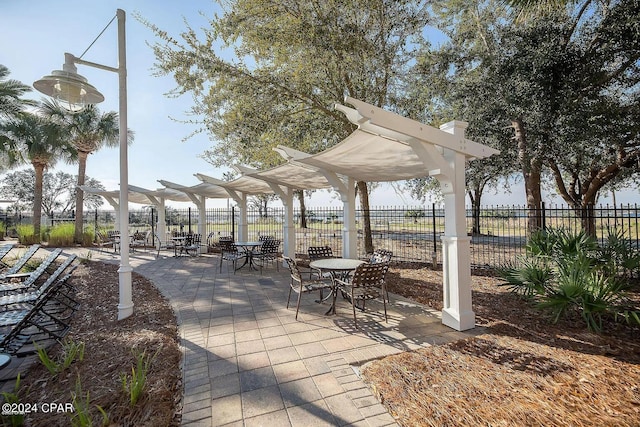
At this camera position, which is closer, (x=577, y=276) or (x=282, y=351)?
(x=282, y=351)

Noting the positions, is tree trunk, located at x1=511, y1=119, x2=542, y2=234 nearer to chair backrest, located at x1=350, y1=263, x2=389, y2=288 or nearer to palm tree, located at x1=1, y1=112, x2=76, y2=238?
chair backrest, located at x1=350, y1=263, x2=389, y2=288

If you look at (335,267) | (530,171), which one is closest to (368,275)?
(335,267)

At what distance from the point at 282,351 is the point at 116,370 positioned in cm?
169

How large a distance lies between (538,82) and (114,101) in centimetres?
888

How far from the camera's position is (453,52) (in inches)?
353

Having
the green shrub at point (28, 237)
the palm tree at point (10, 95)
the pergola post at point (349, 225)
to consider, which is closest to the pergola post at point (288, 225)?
the pergola post at point (349, 225)

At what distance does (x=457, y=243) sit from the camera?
407 cm

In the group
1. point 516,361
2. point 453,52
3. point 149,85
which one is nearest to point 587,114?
point 453,52

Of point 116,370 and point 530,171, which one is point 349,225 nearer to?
point 116,370

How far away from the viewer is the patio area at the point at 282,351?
94.3 inches

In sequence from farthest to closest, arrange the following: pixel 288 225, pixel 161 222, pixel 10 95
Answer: pixel 161 222, pixel 10 95, pixel 288 225

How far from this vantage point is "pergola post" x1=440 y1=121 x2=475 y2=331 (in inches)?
160

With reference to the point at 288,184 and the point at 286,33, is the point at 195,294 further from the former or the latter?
the point at 286,33

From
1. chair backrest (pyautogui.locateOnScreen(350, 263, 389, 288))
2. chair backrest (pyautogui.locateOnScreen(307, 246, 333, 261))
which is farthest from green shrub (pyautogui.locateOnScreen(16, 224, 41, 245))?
chair backrest (pyautogui.locateOnScreen(350, 263, 389, 288))
